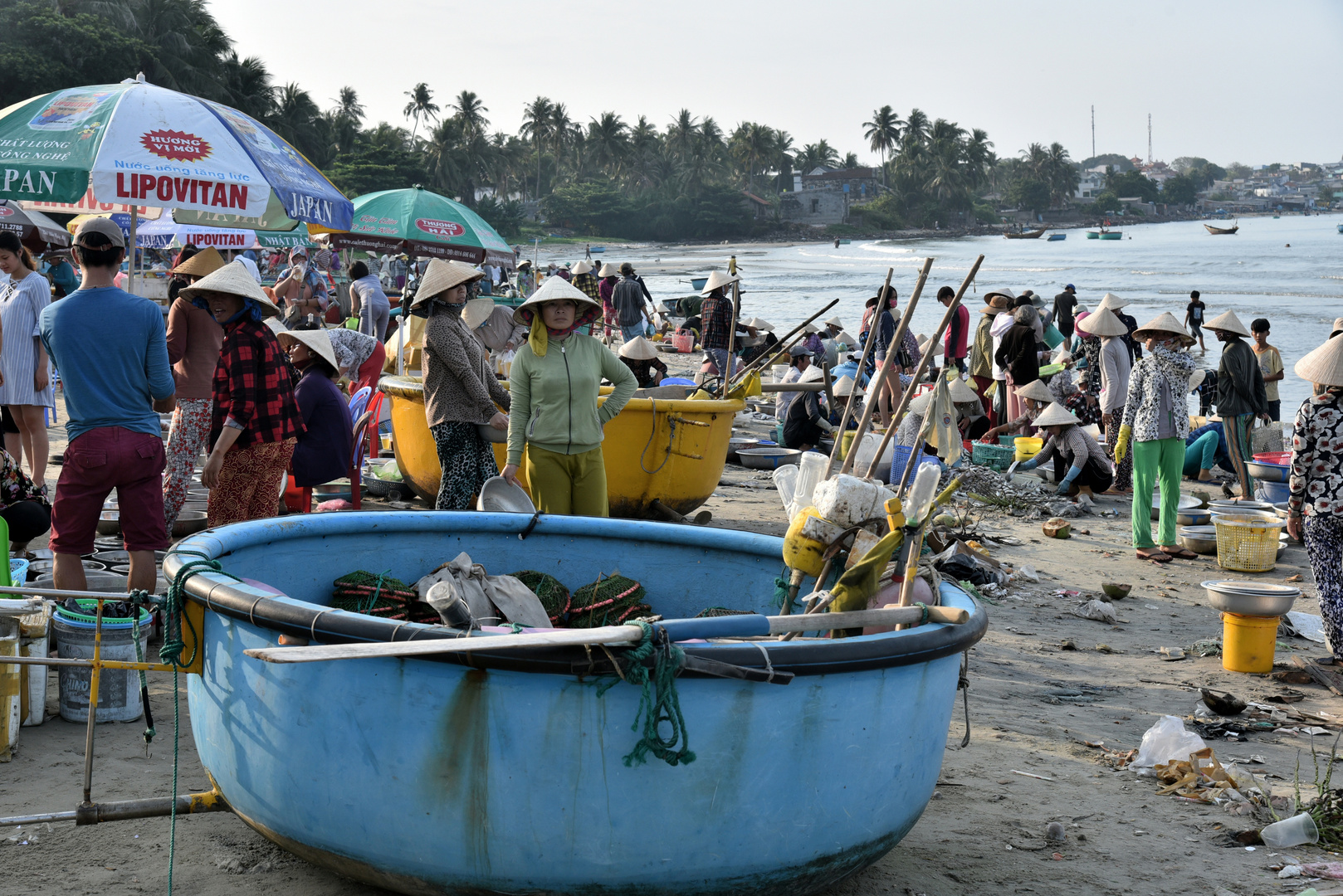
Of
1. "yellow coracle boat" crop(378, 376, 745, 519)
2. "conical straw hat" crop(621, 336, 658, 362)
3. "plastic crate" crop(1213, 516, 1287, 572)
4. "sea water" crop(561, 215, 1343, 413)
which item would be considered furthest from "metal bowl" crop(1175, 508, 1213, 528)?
"sea water" crop(561, 215, 1343, 413)

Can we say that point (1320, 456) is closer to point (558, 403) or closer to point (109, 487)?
point (558, 403)

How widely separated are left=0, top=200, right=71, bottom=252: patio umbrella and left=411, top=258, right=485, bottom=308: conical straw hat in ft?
10.9

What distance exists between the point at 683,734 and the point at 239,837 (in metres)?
1.66

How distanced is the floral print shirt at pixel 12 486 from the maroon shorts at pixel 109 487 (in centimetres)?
90

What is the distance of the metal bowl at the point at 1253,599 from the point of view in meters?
5.79

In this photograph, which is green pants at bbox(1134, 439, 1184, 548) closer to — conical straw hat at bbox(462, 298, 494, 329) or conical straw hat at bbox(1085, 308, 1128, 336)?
conical straw hat at bbox(1085, 308, 1128, 336)

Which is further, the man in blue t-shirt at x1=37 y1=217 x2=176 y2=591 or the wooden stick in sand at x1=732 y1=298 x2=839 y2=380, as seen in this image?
the wooden stick in sand at x1=732 y1=298 x2=839 y2=380

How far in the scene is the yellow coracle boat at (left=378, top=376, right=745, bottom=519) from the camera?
7961 millimetres

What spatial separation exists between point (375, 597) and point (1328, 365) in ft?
15.8

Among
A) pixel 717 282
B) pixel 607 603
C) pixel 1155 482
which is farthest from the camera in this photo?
pixel 717 282

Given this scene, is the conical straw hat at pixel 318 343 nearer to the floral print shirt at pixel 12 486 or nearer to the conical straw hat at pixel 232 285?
the conical straw hat at pixel 232 285

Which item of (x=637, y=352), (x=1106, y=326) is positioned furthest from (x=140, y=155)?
(x=1106, y=326)

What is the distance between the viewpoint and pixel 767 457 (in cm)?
1154

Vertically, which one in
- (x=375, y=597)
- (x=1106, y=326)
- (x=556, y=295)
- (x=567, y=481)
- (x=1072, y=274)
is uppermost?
(x=1072, y=274)
